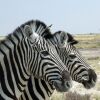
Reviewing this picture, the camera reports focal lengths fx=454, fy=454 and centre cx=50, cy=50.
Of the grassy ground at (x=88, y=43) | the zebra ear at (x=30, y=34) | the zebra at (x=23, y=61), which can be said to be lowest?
the grassy ground at (x=88, y=43)

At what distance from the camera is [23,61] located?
7938mm

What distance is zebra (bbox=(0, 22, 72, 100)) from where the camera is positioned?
303 inches

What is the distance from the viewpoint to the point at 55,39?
989cm

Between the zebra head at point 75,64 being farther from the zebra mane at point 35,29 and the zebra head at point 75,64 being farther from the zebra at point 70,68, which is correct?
the zebra mane at point 35,29

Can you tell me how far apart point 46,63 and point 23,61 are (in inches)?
18.6

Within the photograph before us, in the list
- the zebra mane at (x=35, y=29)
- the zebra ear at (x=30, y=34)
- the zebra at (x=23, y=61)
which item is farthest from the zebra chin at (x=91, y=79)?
the zebra ear at (x=30, y=34)

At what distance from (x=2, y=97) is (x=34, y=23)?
1.58 metres

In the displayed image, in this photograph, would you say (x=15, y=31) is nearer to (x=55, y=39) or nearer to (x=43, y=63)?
(x=43, y=63)

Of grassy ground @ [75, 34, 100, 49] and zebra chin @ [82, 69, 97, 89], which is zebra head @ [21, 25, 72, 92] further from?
grassy ground @ [75, 34, 100, 49]

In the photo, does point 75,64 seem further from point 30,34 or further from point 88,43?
point 88,43

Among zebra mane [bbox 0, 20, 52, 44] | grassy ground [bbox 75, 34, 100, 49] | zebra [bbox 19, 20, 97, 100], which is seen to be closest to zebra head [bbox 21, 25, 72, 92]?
zebra mane [bbox 0, 20, 52, 44]

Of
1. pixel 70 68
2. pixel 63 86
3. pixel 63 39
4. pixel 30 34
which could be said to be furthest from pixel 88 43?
pixel 63 86

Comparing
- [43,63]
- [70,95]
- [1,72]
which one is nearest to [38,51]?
[43,63]

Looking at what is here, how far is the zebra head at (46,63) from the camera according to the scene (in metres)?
7.46
